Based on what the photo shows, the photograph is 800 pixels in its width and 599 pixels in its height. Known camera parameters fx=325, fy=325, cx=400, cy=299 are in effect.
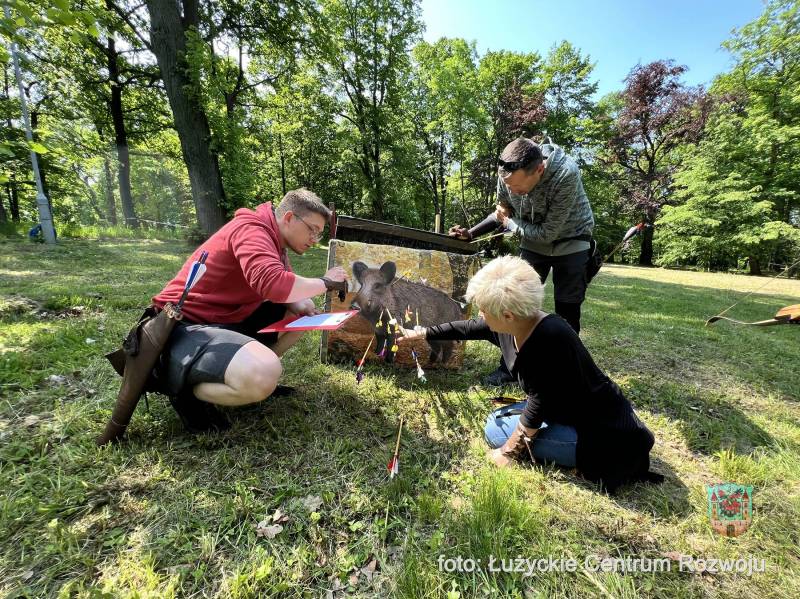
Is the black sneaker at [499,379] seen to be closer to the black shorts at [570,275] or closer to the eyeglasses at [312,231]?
the black shorts at [570,275]

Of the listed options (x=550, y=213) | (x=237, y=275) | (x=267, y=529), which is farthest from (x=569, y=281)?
(x=267, y=529)

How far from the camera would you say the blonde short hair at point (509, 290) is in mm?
1753

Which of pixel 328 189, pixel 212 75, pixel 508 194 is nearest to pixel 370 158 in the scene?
pixel 328 189

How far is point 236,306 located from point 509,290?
183cm

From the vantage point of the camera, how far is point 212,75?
758cm

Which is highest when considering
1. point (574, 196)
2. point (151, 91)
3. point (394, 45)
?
point (394, 45)

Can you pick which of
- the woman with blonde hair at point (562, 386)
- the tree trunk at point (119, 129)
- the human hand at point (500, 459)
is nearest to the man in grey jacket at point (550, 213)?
the woman with blonde hair at point (562, 386)

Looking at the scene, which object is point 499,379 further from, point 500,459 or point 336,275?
point 336,275

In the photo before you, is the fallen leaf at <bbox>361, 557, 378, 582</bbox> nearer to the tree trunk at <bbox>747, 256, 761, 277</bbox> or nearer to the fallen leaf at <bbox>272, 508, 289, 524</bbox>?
the fallen leaf at <bbox>272, 508, 289, 524</bbox>

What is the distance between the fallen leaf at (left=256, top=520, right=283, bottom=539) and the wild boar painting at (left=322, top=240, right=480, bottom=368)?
1759 millimetres

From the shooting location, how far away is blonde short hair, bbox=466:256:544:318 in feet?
5.75

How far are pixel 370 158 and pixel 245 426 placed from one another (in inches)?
629

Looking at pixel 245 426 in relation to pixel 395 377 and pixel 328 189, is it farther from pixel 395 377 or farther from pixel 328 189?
pixel 328 189

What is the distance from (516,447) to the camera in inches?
78.3
